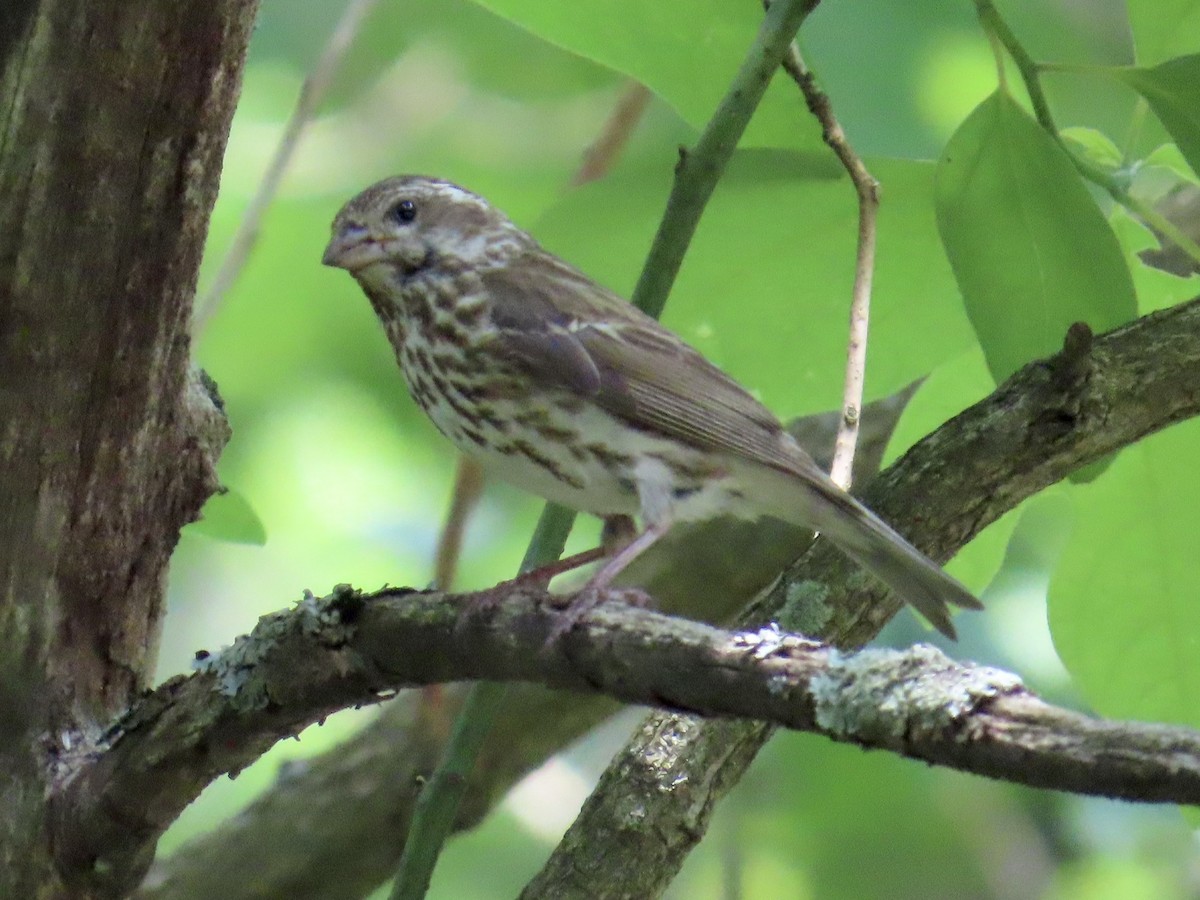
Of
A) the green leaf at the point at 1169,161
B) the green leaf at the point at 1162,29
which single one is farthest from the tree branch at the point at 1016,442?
the green leaf at the point at 1162,29

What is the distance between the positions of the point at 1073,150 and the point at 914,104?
4.08 ft

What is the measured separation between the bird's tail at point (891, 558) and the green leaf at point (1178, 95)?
0.86m

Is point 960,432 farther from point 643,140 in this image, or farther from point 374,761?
point 643,140

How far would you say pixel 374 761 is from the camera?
4.73 metres

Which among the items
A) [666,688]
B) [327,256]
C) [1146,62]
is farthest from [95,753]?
[1146,62]

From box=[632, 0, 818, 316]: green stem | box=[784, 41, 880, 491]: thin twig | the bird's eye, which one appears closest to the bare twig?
the bird's eye

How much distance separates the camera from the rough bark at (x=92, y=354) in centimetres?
241

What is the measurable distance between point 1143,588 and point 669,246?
1.21 meters

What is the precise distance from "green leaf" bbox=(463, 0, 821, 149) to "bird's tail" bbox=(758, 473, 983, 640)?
0.75 metres

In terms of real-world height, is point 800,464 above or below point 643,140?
below

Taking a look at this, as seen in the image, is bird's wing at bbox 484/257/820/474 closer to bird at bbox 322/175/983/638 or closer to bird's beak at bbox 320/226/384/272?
bird at bbox 322/175/983/638

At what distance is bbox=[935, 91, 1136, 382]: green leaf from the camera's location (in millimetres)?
2910

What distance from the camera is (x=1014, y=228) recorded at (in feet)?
9.66

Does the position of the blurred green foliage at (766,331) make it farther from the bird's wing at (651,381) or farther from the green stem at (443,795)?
the green stem at (443,795)
